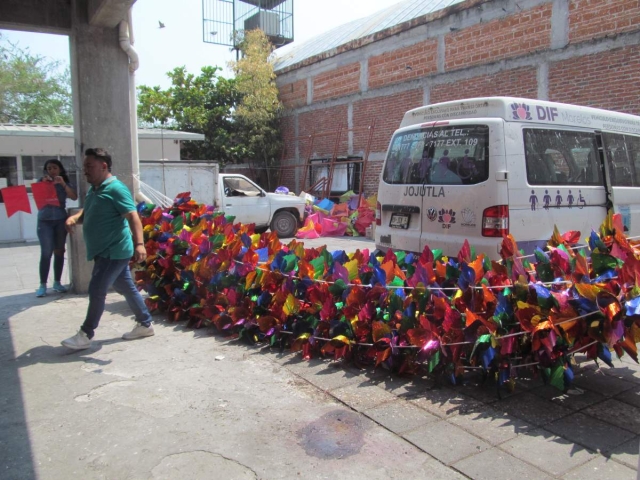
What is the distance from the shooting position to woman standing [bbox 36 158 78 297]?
6660 millimetres

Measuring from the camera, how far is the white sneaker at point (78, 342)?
4570mm

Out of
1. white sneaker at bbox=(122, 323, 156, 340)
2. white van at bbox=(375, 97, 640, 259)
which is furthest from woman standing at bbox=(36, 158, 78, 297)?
white van at bbox=(375, 97, 640, 259)

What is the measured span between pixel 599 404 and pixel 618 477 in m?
0.94

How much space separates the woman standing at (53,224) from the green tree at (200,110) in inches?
534

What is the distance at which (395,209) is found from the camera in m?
6.21

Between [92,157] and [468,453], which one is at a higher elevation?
[92,157]

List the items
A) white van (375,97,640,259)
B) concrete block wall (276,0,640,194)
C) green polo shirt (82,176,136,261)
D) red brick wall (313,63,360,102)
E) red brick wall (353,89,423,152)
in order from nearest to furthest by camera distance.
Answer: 1. green polo shirt (82,176,136,261)
2. white van (375,97,640,259)
3. concrete block wall (276,0,640,194)
4. red brick wall (353,89,423,152)
5. red brick wall (313,63,360,102)

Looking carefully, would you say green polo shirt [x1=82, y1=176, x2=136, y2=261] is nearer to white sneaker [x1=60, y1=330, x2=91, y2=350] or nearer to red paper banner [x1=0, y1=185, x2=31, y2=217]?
white sneaker [x1=60, y1=330, x2=91, y2=350]

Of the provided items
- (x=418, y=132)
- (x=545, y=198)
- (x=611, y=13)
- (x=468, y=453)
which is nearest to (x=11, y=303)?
(x=418, y=132)

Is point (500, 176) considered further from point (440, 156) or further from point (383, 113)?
point (383, 113)

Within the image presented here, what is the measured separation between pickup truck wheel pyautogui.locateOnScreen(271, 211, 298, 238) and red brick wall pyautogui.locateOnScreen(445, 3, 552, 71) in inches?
235

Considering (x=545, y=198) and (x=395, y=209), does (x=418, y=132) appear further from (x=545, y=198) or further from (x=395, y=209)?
(x=545, y=198)

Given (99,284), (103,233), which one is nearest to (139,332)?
(99,284)

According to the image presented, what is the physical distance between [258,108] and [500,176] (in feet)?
53.7
